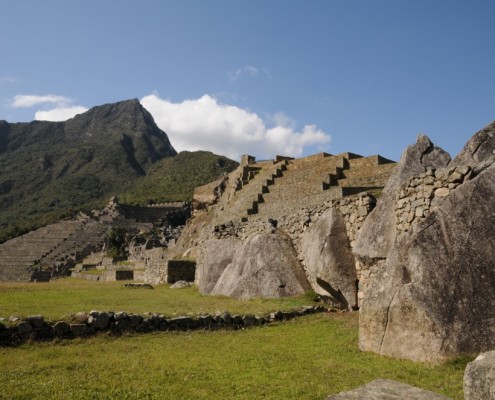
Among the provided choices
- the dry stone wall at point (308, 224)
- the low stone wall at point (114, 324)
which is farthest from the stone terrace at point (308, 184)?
the low stone wall at point (114, 324)

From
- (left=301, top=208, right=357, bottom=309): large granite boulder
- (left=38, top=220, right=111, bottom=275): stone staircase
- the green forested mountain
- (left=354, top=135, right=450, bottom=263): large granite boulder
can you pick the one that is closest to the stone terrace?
(left=301, top=208, right=357, bottom=309): large granite boulder

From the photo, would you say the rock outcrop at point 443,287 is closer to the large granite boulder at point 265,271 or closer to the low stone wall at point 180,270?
the large granite boulder at point 265,271

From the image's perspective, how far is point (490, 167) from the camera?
28.2 ft

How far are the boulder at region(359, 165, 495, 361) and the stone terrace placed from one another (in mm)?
16277

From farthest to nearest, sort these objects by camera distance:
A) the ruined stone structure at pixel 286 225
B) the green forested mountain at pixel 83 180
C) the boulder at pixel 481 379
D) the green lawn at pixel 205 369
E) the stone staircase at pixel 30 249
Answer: the green forested mountain at pixel 83 180 < the stone staircase at pixel 30 249 < the ruined stone structure at pixel 286 225 < the green lawn at pixel 205 369 < the boulder at pixel 481 379

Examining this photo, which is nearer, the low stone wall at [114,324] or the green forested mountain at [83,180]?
the low stone wall at [114,324]

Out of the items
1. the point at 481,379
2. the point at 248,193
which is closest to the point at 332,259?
the point at 481,379

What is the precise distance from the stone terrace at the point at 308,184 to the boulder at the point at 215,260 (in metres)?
Result: 5.54

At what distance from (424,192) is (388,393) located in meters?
6.42

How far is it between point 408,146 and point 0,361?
35.1 ft

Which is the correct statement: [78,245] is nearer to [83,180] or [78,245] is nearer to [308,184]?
[308,184]

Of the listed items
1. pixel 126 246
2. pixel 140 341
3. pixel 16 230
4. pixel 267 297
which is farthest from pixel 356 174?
pixel 16 230

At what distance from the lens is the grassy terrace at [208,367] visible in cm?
674

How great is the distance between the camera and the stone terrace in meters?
28.6
